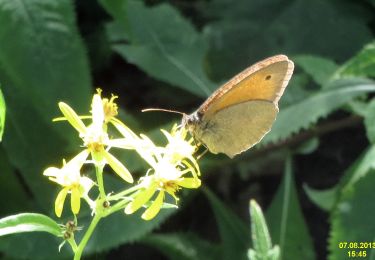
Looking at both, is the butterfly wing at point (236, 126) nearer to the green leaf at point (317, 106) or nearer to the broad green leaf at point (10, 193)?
the green leaf at point (317, 106)

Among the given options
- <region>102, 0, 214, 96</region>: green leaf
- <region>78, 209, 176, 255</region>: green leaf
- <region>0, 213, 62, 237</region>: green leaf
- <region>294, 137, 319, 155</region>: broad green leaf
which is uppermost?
<region>102, 0, 214, 96</region>: green leaf

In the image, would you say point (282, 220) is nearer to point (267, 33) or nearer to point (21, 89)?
point (267, 33)

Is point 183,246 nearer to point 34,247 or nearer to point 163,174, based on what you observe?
point 34,247

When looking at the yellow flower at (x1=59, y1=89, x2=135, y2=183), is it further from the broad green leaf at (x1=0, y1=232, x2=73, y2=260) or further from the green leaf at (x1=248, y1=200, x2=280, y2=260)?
the broad green leaf at (x1=0, y1=232, x2=73, y2=260)

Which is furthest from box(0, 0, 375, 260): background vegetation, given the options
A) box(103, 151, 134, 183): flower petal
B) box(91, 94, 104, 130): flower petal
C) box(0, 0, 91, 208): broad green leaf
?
box(103, 151, 134, 183): flower petal

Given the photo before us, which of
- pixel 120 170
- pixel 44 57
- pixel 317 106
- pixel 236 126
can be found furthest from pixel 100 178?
pixel 317 106

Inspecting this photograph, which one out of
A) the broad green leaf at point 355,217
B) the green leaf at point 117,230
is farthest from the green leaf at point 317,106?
the green leaf at point 117,230
